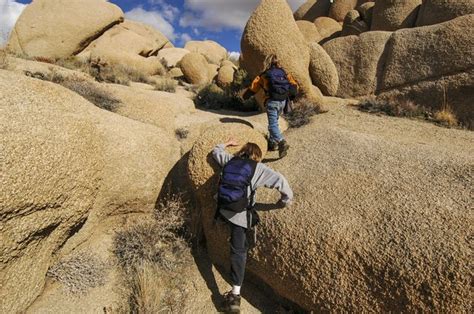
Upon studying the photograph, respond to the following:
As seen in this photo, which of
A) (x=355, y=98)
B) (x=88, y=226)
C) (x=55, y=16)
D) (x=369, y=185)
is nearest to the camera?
(x=369, y=185)

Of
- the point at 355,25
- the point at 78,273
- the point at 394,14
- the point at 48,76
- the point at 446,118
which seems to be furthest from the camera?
the point at 355,25

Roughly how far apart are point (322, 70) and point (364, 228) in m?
6.44

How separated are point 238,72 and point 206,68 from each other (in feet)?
20.7

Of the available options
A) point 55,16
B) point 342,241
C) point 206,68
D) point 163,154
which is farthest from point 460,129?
point 55,16

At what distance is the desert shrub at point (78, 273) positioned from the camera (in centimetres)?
347

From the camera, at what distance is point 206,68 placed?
14812 millimetres

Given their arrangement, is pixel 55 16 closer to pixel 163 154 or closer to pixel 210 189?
pixel 163 154

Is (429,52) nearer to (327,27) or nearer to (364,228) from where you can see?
(364,228)

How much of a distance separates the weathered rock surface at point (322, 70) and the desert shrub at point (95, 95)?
5376 millimetres

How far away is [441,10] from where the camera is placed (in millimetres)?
9820

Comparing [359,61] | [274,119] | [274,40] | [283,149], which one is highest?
[274,40]

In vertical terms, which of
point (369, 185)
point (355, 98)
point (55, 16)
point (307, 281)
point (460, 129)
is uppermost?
point (55, 16)

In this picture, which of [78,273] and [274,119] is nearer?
[78,273]

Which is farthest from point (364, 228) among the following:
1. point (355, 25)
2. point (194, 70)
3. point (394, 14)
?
point (355, 25)
